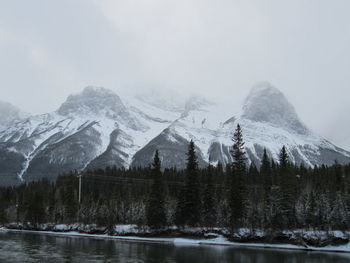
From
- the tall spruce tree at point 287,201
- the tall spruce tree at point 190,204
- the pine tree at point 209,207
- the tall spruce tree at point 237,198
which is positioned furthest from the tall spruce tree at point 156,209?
the tall spruce tree at point 287,201

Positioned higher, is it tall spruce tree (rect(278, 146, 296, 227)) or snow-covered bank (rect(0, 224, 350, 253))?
tall spruce tree (rect(278, 146, 296, 227))

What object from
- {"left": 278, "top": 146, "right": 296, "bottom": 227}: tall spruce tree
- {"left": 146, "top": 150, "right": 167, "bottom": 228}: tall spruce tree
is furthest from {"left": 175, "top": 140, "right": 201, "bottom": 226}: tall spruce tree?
{"left": 278, "top": 146, "right": 296, "bottom": 227}: tall spruce tree

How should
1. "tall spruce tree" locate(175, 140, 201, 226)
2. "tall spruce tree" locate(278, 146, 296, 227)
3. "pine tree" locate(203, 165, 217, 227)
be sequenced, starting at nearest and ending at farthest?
1. "tall spruce tree" locate(278, 146, 296, 227)
2. "tall spruce tree" locate(175, 140, 201, 226)
3. "pine tree" locate(203, 165, 217, 227)

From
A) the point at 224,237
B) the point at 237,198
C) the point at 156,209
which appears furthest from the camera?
the point at 156,209

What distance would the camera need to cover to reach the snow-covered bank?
267ft

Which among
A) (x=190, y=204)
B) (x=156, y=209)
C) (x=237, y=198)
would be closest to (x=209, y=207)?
(x=190, y=204)

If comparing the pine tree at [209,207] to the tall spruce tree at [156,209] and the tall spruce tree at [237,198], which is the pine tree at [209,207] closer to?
Answer: the tall spruce tree at [237,198]

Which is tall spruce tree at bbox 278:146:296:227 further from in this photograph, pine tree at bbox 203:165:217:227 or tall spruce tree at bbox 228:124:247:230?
pine tree at bbox 203:165:217:227

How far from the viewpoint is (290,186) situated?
100875mm

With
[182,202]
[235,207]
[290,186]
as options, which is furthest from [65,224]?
[290,186]

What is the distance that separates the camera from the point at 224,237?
316ft

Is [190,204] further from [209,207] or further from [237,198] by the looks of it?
[237,198]

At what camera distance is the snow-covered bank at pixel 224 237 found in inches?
3199

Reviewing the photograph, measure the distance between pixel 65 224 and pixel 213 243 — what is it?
6544 centimetres
